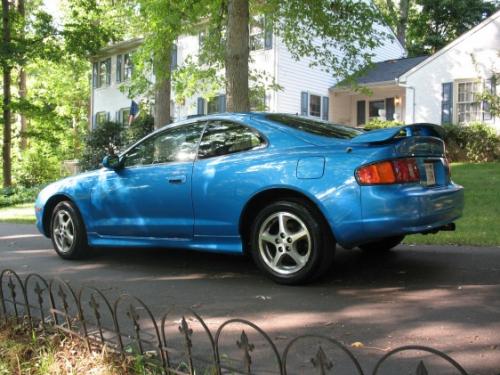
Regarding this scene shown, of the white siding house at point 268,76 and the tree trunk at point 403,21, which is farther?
the tree trunk at point 403,21

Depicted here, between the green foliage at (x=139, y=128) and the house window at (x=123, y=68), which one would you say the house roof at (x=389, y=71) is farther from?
the house window at (x=123, y=68)

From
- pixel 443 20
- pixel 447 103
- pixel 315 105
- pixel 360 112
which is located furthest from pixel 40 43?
pixel 443 20

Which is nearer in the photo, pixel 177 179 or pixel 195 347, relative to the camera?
pixel 195 347

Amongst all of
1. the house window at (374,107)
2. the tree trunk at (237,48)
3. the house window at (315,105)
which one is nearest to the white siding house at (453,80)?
the house window at (374,107)

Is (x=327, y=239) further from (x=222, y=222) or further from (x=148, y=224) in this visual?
(x=148, y=224)

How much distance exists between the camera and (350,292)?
A: 4.65 metres

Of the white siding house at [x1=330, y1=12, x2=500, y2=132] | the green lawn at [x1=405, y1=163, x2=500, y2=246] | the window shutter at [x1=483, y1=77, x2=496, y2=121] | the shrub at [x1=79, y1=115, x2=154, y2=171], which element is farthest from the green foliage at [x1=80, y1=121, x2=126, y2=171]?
the window shutter at [x1=483, y1=77, x2=496, y2=121]

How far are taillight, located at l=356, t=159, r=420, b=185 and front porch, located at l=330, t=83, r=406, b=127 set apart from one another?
20.5 meters

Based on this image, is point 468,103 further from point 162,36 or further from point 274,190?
point 274,190

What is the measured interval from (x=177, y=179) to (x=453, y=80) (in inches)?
740

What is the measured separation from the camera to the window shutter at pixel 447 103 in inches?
850

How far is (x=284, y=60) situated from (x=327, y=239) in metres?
19.5

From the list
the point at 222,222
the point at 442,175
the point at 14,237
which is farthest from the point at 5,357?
the point at 14,237

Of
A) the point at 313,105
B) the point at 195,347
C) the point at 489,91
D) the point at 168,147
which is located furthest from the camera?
the point at 313,105
